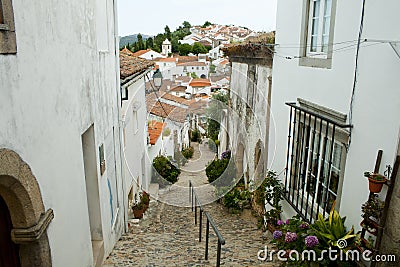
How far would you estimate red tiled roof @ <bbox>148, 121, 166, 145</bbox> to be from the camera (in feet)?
50.3

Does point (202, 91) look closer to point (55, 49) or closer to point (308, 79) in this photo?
point (308, 79)

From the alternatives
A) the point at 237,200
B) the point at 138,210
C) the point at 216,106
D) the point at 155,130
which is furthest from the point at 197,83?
the point at 155,130

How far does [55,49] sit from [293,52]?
4.00 m

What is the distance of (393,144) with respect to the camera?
3.35m

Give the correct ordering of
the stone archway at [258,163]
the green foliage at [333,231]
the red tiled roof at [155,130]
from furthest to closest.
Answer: the red tiled roof at [155,130] < the stone archway at [258,163] < the green foliage at [333,231]

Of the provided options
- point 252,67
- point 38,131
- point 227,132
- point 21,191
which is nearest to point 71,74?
point 38,131

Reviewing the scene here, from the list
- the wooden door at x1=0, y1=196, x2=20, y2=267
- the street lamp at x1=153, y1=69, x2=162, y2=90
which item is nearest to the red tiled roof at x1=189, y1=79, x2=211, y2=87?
the street lamp at x1=153, y1=69, x2=162, y2=90

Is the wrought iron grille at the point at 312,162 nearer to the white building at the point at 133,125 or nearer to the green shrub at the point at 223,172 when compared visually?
the white building at the point at 133,125

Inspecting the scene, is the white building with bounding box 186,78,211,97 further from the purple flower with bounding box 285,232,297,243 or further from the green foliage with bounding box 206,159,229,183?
the purple flower with bounding box 285,232,297,243

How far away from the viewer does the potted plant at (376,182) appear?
3.42m

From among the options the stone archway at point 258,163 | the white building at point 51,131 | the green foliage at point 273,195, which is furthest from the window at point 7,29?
the stone archway at point 258,163

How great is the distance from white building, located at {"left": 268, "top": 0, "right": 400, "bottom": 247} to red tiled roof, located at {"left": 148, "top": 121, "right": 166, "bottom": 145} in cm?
915

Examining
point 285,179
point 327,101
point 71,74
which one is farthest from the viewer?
point 285,179

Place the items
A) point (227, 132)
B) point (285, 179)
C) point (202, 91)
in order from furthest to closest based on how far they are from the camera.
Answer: point (227, 132)
point (202, 91)
point (285, 179)
